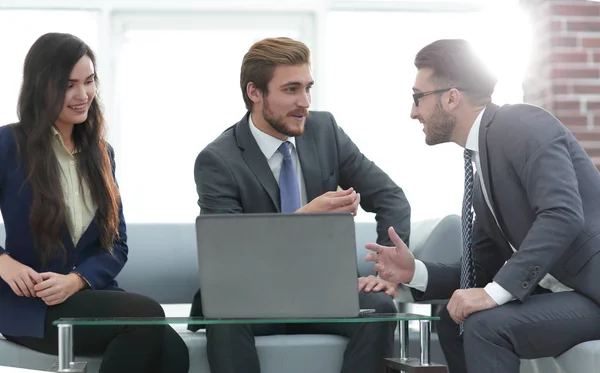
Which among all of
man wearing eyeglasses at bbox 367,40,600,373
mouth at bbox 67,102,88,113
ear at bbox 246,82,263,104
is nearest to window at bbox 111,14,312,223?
ear at bbox 246,82,263,104

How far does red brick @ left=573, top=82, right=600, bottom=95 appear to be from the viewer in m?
4.50

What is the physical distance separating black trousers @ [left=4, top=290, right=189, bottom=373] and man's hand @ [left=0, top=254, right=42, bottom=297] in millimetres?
88

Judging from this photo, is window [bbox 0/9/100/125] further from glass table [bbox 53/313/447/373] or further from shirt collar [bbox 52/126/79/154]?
glass table [bbox 53/313/447/373]

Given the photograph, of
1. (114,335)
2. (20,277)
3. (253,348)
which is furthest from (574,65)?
(20,277)

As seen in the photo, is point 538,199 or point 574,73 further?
point 574,73

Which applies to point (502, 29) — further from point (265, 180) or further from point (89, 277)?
point (89, 277)

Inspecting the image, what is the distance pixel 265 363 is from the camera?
8.64 feet

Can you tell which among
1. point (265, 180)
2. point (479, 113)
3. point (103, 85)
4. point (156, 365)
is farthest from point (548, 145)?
point (103, 85)

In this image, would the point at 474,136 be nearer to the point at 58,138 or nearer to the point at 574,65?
the point at 58,138

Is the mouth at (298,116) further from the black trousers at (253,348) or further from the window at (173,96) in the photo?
the window at (173,96)

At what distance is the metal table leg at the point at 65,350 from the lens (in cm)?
192

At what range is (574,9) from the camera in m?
4.49

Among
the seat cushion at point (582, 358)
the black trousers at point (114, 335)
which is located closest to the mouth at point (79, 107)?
the black trousers at point (114, 335)

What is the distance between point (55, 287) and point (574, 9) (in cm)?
323
